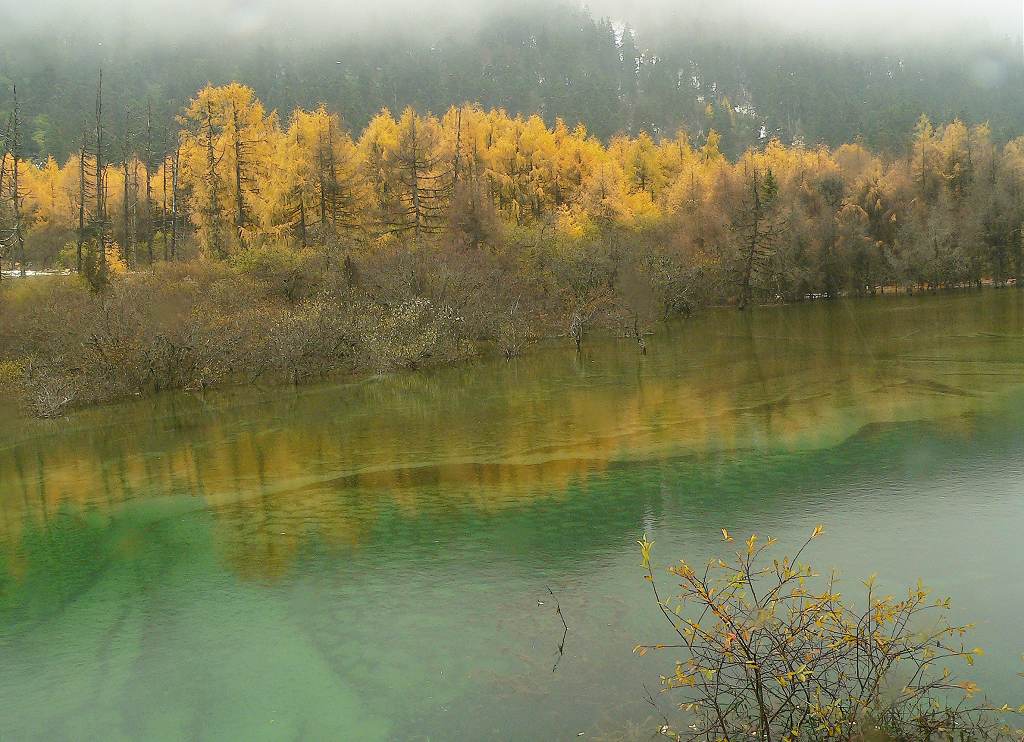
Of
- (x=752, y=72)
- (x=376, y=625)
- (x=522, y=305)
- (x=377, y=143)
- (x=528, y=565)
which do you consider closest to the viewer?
(x=376, y=625)

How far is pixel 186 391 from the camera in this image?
26.8 meters

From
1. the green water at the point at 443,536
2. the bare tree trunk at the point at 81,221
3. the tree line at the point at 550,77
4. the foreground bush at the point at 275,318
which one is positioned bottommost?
the green water at the point at 443,536

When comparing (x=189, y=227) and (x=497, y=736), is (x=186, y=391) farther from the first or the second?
(x=189, y=227)

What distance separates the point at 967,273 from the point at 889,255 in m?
6.01

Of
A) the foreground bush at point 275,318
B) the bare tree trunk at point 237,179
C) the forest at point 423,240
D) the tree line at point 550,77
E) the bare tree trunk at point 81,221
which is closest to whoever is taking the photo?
the foreground bush at point 275,318

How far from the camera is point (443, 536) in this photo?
37.0 feet

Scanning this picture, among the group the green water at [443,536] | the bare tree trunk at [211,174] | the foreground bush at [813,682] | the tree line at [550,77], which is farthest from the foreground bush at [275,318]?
the tree line at [550,77]

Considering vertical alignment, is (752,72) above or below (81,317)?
above

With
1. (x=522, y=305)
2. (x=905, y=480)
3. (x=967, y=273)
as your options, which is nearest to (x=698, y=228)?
(x=967, y=273)

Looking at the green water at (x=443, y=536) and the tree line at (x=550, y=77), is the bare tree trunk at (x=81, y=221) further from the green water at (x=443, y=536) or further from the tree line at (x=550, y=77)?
the tree line at (x=550, y=77)

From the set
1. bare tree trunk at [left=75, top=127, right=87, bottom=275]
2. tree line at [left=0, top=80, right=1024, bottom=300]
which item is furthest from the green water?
tree line at [left=0, top=80, right=1024, bottom=300]

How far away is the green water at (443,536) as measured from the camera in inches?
283

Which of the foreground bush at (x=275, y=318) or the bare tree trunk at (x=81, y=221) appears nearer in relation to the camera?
the foreground bush at (x=275, y=318)

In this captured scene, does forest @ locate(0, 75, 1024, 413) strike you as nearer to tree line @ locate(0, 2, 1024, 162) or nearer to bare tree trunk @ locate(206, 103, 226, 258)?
bare tree trunk @ locate(206, 103, 226, 258)
